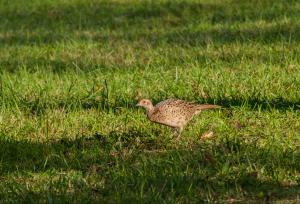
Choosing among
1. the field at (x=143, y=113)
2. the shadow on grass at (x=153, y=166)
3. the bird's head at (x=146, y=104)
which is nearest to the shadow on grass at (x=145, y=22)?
the field at (x=143, y=113)

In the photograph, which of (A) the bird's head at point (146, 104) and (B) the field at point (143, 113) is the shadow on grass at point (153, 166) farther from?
(A) the bird's head at point (146, 104)

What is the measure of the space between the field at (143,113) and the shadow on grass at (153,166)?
11 mm

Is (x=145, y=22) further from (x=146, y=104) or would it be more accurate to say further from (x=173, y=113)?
(x=173, y=113)

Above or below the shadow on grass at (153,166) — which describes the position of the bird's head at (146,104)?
above

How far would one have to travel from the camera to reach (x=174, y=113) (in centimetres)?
780

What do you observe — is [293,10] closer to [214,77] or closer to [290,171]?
[214,77]

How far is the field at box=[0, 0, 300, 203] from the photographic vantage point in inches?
256

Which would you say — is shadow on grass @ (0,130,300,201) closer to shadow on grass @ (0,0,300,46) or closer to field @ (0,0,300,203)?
field @ (0,0,300,203)

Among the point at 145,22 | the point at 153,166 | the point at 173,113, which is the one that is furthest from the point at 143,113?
the point at 145,22

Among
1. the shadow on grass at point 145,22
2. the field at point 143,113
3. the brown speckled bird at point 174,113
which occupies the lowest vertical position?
the shadow on grass at point 145,22

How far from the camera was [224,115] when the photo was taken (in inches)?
335

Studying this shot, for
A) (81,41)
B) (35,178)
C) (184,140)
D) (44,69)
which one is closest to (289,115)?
(184,140)

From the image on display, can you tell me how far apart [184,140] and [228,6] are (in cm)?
986

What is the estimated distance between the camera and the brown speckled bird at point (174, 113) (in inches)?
308
